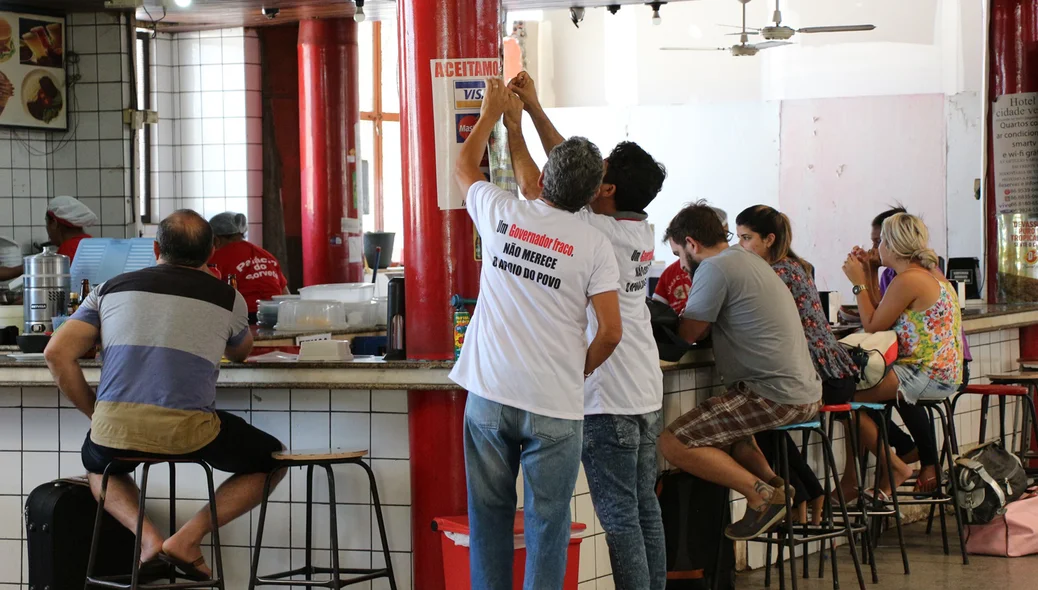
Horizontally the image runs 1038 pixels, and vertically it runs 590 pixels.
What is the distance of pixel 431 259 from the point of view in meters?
4.23

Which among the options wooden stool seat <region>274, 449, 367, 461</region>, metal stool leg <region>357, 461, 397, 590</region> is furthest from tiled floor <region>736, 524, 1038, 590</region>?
wooden stool seat <region>274, 449, 367, 461</region>

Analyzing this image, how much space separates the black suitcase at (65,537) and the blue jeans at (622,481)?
172 centimetres

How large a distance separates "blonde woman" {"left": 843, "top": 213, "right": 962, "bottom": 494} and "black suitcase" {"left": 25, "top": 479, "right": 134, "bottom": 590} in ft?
10.2

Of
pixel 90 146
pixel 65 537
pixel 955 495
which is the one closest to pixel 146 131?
pixel 90 146

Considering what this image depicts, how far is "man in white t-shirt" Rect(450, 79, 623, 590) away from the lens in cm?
345

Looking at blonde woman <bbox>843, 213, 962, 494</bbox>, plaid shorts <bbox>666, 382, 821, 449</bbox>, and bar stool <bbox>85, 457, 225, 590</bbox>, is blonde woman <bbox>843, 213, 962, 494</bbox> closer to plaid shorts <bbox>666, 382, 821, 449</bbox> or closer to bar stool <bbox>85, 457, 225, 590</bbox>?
plaid shorts <bbox>666, 382, 821, 449</bbox>

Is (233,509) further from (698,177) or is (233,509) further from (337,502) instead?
(698,177)

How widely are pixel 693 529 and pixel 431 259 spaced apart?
1.42 metres

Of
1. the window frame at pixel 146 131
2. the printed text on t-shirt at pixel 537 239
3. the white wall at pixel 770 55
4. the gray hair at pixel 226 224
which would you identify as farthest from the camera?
the white wall at pixel 770 55

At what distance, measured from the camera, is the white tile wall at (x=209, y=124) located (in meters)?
9.32

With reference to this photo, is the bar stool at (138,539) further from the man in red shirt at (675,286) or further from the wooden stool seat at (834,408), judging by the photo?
the man in red shirt at (675,286)

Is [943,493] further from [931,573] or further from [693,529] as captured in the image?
[693,529]

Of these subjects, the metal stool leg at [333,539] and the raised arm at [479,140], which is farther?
the metal stool leg at [333,539]

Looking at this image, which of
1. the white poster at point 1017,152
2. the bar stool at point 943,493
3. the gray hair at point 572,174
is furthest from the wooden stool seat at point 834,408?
the white poster at point 1017,152
